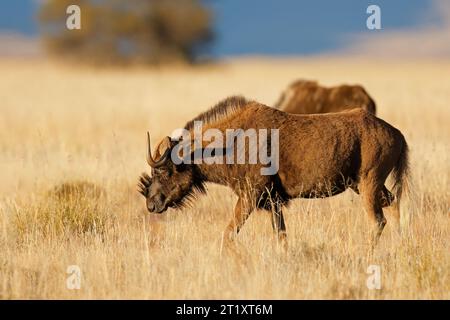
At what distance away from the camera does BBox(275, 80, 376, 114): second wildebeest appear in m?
14.3

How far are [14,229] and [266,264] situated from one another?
3111mm

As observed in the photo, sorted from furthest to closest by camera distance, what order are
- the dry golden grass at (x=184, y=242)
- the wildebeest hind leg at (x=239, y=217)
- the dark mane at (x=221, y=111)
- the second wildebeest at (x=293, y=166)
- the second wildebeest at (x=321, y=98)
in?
the second wildebeest at (x=321, y=98) → the dark mane at (x=221, y=111) → the second wildebeest at (x=293, y=166) → the wildebeest hind leg at (x=239, y=217) → the dry golden grass at (x=184, y=242)

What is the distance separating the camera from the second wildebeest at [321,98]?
1426cm

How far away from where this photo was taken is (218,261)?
7641 mm

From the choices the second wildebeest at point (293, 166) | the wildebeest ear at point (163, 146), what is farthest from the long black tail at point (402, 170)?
the wildebeest ear at point (163, 146)

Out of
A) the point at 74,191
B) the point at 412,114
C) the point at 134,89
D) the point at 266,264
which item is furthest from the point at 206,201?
the point at 134,89

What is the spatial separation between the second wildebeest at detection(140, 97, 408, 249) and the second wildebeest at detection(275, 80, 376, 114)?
5.42 meters

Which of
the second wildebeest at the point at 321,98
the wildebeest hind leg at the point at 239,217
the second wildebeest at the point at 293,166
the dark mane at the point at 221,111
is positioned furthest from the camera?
the second wildebeest at the point at 321,98

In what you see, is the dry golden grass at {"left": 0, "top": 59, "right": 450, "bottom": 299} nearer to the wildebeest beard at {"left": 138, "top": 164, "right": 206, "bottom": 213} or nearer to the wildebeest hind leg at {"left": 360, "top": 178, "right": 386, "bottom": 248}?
the wildebeest hind leg at {"left": 360, "top": 178, "right": 386, "bottom": 248}

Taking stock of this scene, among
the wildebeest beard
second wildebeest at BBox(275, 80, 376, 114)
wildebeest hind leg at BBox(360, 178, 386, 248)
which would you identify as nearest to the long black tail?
wildebeest hind leg at BBox(360, 178, 386, 248)

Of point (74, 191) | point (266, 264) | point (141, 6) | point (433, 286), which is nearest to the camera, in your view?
point (433, 286)

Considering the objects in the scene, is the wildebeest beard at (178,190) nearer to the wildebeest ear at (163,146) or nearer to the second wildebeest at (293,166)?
the second wildebeest at (293,166)

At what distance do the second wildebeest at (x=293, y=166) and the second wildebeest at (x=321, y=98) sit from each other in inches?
213
